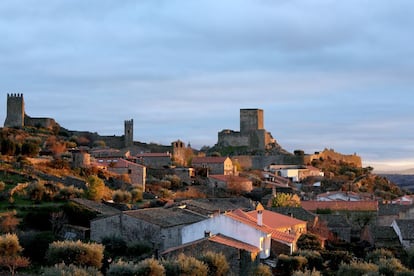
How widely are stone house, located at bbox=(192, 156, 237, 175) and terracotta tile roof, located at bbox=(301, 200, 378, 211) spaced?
49.1ft

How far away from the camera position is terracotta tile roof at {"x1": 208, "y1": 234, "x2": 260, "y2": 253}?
985 inches

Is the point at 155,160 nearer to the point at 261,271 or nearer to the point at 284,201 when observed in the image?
the point at 284,201

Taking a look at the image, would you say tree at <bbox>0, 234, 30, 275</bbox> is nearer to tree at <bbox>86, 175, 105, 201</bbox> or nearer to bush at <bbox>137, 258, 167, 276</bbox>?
bush at <bbox>137, 258, 167, 276</bbox>

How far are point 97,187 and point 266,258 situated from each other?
42.0 ft

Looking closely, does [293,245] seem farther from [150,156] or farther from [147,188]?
[150,156]

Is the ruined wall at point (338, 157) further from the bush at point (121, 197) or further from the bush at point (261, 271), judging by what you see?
the bush at point (261, 271)

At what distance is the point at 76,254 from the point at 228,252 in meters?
5.81

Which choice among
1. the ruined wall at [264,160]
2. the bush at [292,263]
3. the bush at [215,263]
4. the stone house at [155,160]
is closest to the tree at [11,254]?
the bush at [215,263]

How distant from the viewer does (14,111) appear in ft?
236

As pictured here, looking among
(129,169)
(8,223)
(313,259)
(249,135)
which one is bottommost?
(313,259)

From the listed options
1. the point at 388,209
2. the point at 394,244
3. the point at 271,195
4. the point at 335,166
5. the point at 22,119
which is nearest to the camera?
the point at 394,244

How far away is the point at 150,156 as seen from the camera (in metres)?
62.6

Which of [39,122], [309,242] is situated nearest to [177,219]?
[309,242]

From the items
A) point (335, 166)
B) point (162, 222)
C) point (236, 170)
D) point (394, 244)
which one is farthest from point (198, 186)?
point (335, 166)
